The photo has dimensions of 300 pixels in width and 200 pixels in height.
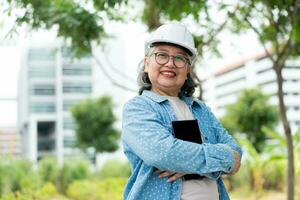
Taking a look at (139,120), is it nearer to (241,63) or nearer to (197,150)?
(197,150)

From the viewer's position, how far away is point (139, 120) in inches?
72.7

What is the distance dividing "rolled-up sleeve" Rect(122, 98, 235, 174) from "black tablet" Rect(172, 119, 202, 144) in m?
0.05

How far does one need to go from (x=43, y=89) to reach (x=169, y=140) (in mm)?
72427

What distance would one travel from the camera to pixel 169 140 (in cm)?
176

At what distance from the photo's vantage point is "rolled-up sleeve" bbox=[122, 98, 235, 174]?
1.76 meters

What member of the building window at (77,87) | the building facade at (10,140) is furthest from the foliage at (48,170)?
the building facade at (10,140)

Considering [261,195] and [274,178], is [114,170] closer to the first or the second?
[274,178]

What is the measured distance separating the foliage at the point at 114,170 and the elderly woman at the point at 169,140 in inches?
577

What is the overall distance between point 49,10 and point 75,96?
68.4 metres

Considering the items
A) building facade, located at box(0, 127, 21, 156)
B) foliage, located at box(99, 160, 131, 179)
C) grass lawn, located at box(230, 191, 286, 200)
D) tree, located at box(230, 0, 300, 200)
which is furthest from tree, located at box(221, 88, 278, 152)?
building facade, located at box(0, 127, 21, 156)

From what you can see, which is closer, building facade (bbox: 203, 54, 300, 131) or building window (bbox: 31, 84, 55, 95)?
building window (bbox: 31, 84, 55, 95)

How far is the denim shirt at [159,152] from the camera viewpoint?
176 cm

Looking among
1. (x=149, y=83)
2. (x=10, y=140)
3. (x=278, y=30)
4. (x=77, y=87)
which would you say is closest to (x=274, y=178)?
(x=278, y=30)

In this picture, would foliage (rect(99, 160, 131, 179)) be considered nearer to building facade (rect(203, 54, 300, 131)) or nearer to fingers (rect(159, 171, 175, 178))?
fingers (rect(159, 171, 175, 178))
